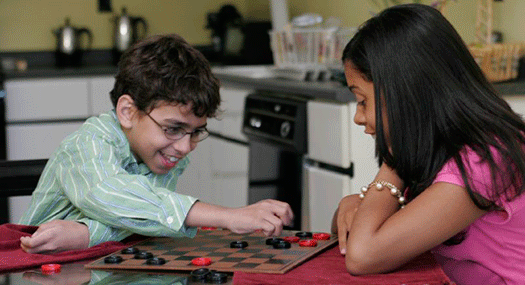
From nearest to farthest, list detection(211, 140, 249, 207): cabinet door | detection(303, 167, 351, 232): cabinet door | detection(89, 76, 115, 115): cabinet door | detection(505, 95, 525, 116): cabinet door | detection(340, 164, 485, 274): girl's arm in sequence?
detection(340, 164, 485, 274): girl's arm
detection(505, 95, 525, 116): cabinet door
detection(303, 167, 351, 232): cabinet door
detection(211, 140, 249, 207): cabinet door
detection(89, 76, 115, 115): cabinet door

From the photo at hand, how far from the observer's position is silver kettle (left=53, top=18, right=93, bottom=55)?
4797mm

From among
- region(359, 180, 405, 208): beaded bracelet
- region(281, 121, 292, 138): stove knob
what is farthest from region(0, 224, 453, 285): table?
region(281, 121, 292, 138): stove knob

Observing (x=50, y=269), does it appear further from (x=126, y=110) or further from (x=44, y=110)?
(x=44, y=110)

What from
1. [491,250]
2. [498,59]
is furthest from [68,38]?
[491,250]

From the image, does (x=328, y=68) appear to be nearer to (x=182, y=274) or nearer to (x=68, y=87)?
(x=68, y=87)

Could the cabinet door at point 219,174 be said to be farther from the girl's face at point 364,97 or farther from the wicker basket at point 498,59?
the girl's face at point 364,97

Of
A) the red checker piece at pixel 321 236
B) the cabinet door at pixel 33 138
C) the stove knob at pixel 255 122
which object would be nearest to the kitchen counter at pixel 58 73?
the cabinet door at pixel 33 138

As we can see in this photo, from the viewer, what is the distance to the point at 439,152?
1.31 meters

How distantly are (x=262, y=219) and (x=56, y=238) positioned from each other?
1.03ft

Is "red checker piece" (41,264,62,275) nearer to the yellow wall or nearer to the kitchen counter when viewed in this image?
the yellow wall

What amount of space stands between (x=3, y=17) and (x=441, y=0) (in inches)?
111

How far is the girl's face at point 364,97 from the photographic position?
1353mm

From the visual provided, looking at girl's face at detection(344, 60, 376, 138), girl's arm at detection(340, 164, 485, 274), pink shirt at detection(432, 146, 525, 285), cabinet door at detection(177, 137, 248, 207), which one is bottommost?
cabinet door at detection(177, 137, 248, 207)

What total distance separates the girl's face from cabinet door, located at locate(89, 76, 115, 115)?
10.4 feet
